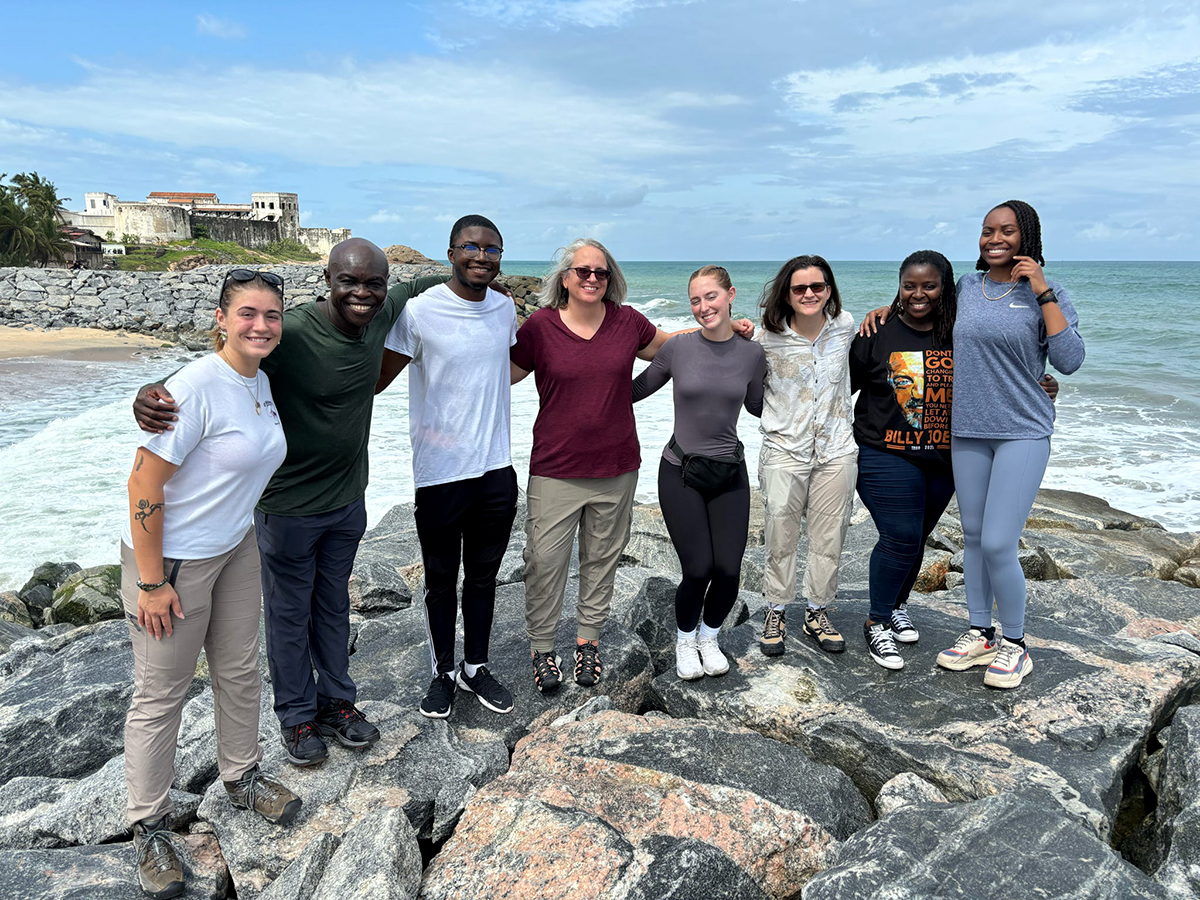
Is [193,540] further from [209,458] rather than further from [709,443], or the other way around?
[709,443]

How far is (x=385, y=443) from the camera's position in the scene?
44.8ft

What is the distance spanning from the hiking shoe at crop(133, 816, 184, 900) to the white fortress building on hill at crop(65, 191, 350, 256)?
54410 mm

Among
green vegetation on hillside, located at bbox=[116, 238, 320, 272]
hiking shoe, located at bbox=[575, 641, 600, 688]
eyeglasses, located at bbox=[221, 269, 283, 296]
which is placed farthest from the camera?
green vegetation on hillside, located at bbox=[116, 238, 320, 272]

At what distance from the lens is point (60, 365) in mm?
21500

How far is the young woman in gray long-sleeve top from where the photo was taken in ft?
11.9

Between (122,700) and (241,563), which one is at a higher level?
(241,563)

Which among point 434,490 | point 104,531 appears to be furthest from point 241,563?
point 104,531

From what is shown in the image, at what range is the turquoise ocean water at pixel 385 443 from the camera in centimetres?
974

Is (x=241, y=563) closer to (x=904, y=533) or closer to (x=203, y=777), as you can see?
(x=203, y=777)

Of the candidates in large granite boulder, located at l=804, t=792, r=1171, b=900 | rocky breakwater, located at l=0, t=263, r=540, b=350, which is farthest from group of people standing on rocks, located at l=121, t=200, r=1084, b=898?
rocky breakwater, located at l=0, t=263, r=540, b=350

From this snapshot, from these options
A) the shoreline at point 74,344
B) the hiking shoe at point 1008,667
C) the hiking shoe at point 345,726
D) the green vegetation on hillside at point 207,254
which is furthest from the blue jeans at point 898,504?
the green vegetation on hillside at point 207,254

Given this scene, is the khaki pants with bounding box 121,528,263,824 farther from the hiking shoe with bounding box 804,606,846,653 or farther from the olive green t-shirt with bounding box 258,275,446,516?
the hiking shoe with bounding box 804,606,846,653

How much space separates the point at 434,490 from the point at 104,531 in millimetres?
7756

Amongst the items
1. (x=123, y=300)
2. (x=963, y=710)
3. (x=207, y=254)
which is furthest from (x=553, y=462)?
(x=207, y=254)
